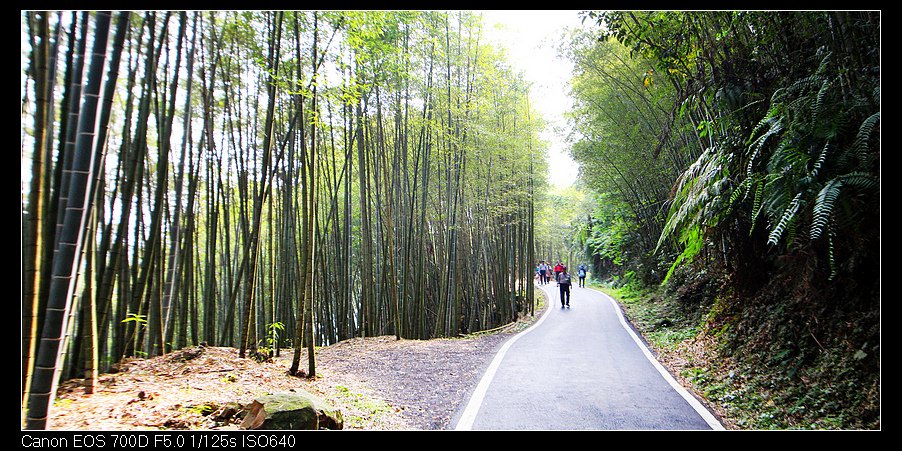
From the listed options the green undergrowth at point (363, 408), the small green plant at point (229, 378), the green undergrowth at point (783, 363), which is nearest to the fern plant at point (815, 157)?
the green undergrowth at point (783, 363)

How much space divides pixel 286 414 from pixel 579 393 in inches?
86.5

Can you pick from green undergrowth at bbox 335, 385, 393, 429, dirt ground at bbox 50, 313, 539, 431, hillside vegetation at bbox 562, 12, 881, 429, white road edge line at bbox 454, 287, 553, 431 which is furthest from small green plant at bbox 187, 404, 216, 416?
hillside vegetation at bbox 562, 12, 881, 429

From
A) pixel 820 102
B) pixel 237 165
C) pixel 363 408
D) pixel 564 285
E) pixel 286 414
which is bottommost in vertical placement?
pixel 363 408

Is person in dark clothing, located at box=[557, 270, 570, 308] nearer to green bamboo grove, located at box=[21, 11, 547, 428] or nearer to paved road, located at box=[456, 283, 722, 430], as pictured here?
green bamboo grove, located at box=[21, 11, 547, 428]

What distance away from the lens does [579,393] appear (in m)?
3.32

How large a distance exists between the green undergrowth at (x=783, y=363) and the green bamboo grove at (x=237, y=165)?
3625mm

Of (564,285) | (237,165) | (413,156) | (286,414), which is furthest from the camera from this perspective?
(564,285)

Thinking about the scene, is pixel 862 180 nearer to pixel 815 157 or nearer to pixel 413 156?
pixel 815 157

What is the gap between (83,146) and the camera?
162cm

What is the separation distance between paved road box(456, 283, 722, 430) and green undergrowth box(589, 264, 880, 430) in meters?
0.32

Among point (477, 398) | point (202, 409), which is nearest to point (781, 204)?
point (477, 398)
